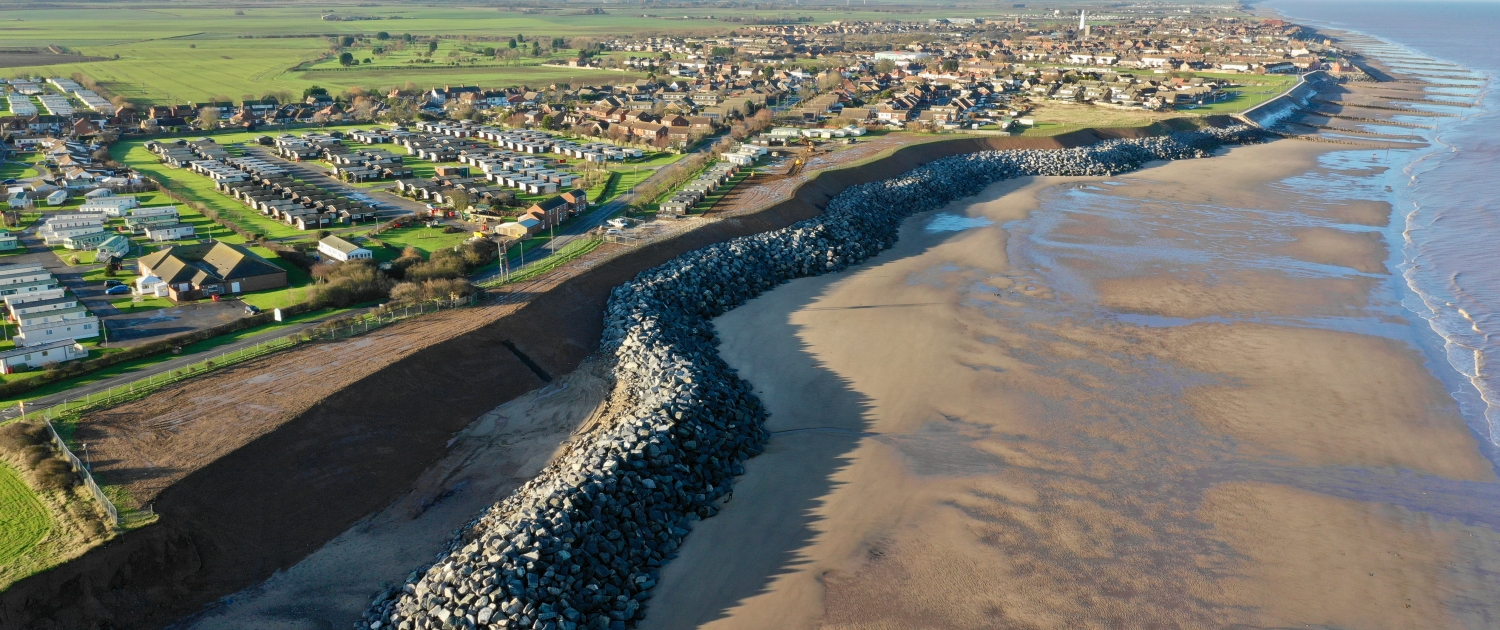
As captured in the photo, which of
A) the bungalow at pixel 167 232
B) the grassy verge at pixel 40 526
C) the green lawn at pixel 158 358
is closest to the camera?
the grassy verge at pixel 40 526

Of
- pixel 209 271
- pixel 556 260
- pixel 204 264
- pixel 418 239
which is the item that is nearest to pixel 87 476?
pixel 209 271

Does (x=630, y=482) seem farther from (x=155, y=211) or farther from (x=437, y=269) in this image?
(x=155, y=211)

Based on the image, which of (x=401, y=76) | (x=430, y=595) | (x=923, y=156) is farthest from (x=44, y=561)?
(x=401, y=76)

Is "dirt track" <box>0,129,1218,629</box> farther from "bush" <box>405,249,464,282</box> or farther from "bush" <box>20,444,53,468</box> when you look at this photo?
"bush" <box>405,249,464,282</box>

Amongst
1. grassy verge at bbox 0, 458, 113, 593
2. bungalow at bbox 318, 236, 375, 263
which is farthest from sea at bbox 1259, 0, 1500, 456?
bungalow at bbox 318, 236, 375, 263

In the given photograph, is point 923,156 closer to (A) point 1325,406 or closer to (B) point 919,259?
(B) point 919,259

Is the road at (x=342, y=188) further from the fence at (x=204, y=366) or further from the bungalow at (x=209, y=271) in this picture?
the fence at (x=204, y=366)

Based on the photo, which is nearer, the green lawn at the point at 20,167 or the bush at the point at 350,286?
the bush at the point at 350,286

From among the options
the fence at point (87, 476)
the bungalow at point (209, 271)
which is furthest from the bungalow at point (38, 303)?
the fence at point (87, 476)
